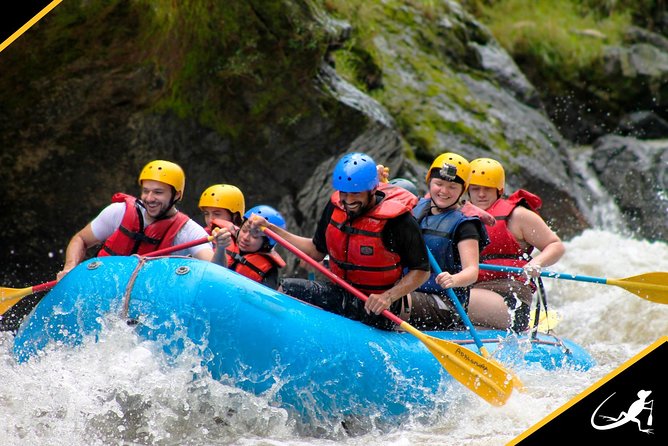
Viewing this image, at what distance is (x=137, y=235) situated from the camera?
18.0ft

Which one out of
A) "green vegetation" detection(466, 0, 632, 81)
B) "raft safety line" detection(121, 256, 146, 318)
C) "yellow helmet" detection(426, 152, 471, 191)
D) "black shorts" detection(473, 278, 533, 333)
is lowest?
"green vegetation" detection(466, 0, 632, 81)

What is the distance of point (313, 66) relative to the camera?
345 inches

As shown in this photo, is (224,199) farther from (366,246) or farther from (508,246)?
(508,246)

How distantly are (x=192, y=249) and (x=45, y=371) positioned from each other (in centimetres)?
140

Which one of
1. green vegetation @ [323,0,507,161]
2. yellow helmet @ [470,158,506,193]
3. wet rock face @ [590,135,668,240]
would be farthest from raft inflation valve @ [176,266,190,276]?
wet rock face @ [590,135,668,240]

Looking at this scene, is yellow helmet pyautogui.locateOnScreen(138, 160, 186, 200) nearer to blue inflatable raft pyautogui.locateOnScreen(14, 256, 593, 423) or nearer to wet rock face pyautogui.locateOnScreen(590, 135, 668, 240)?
blue inflatable raft pyautogui.locateOnScreen(14, 256, 593, 423)

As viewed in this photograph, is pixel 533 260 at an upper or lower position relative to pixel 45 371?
lower

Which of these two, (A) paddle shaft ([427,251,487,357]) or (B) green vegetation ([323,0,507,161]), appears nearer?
(A) paddle shaft ([427,251,487,357])

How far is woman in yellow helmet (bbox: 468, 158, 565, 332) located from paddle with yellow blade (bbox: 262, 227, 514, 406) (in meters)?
0.94

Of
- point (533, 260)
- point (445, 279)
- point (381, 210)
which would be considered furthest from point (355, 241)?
point (533, 260)

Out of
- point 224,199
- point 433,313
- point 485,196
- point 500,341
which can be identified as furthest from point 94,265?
point 485,196

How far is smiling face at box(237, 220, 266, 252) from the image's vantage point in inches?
214

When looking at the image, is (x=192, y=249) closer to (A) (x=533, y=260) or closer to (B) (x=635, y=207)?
(A) (x=533, y=260)

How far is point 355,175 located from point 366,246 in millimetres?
442
